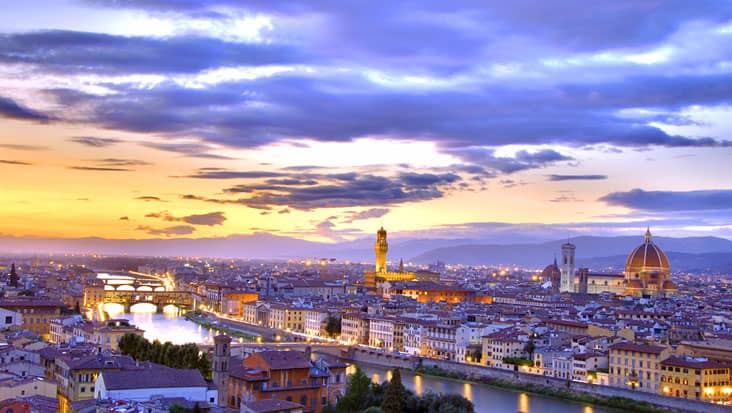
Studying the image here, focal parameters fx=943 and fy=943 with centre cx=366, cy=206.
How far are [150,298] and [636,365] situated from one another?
44.8 m

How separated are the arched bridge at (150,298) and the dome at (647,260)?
31.0 meters

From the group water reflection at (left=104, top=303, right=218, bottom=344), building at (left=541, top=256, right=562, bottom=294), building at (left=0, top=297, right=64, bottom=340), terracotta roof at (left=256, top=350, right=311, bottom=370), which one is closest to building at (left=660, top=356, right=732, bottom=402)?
terracotta roof at (left=256, top=350, right=311, bottom=370)

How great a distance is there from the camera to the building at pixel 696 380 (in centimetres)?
2367

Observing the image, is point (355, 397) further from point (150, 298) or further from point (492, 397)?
point (150, 298)

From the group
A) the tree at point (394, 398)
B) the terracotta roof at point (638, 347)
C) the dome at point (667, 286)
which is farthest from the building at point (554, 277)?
the tree at point (394, 398)

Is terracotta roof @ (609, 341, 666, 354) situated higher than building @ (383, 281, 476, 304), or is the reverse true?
building @ (383, 281, 476, 304)

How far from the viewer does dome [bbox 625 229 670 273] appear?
64.6 metres

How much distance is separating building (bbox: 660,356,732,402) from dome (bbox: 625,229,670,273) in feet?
136

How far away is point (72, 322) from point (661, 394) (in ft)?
61.5

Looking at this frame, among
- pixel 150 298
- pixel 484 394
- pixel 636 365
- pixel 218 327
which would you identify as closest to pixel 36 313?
pixel 218 327

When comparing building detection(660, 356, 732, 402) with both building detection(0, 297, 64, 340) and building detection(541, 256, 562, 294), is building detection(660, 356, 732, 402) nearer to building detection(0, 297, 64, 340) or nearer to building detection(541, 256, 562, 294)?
building detection(0, 297, 64, 340)

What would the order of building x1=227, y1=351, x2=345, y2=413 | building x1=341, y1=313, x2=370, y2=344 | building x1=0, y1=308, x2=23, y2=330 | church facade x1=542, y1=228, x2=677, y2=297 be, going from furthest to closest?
church facade x1=542, y1=228, x2=677, y2=297 → building x1=341, y1=313, x2=370, y2=344 → building x1=0, y1=308, x2=23, y2=330 → building x1=227, y1=351, x2=345, y2=413

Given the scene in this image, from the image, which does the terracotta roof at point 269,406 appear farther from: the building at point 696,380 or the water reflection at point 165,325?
the water reflection at point 165,325

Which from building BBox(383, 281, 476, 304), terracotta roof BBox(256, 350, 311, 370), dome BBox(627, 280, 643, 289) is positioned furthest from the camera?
dome BBox(627, 280, 643, 289)
